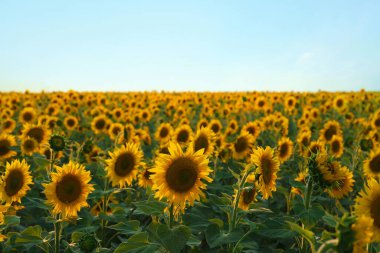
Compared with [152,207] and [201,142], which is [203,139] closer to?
[201,142]

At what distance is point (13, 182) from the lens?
4.43m

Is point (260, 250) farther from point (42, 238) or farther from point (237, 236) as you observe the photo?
point (42, 238)

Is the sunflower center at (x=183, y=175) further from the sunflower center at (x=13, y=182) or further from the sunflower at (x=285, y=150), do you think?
the sunflower at (x=285, y=150)

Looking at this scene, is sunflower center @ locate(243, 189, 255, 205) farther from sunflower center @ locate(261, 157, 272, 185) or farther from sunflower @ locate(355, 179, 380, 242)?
sunflower @ locate(355, 179, 380, 242)

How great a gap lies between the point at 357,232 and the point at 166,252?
1626mm

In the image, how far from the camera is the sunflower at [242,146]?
7141 millimetres

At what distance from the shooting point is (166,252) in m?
3.05

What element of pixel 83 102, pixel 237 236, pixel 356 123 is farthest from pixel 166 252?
pixel 83 102

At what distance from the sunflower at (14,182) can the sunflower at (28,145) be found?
2.74 metres

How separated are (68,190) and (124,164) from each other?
0.86m

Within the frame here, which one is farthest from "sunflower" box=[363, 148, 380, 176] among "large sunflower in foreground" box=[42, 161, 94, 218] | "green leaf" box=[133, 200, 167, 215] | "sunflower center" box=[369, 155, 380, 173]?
"large sunflower in foreground" box=[42, 161, 94, 218]

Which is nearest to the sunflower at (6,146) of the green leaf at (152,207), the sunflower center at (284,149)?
the green leaf at (152,207)

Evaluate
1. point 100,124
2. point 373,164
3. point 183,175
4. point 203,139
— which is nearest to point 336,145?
point 373,164

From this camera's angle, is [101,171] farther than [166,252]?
Yes
